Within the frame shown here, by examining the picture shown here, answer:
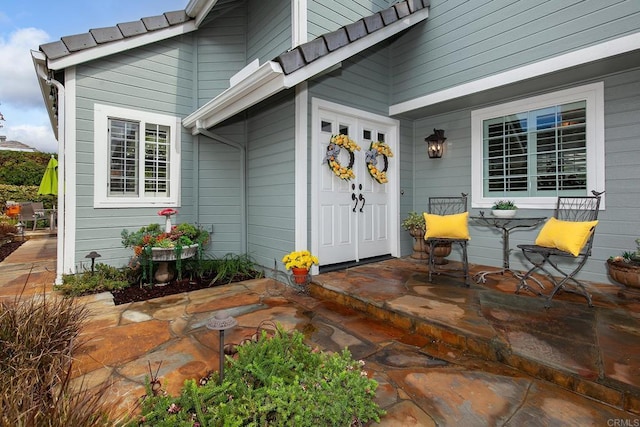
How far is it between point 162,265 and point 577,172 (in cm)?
556

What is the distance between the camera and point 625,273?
305cm

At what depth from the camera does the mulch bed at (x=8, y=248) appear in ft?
19.0

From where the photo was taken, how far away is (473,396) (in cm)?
166

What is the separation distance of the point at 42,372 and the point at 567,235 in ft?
13.7

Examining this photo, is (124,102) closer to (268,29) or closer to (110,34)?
(110,34)

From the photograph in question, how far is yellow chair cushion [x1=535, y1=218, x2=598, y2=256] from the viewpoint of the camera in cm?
274

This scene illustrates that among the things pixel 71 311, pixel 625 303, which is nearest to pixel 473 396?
pixel 625 303

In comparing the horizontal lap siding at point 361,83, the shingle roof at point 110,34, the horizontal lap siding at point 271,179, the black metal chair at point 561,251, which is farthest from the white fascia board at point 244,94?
the black metal chair at point 561,251

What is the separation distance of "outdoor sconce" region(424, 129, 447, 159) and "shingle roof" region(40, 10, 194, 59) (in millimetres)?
4319

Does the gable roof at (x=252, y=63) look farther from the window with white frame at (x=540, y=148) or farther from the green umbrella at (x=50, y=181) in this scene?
the green umbrella at (x=50, y=181)

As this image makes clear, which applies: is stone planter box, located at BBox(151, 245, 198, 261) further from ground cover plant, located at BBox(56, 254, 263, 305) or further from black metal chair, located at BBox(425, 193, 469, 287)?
black metal chair, located at BBox(425, 193, 469, 287)

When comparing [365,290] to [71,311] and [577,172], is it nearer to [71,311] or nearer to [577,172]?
[71,311]

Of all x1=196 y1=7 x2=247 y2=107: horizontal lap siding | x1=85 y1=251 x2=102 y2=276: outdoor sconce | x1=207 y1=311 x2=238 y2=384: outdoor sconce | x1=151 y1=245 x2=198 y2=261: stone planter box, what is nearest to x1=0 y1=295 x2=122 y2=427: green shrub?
x1=207 y1=311 x2=238 y2=384: outdoor sconce

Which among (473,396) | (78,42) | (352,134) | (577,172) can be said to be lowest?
(473,396)
